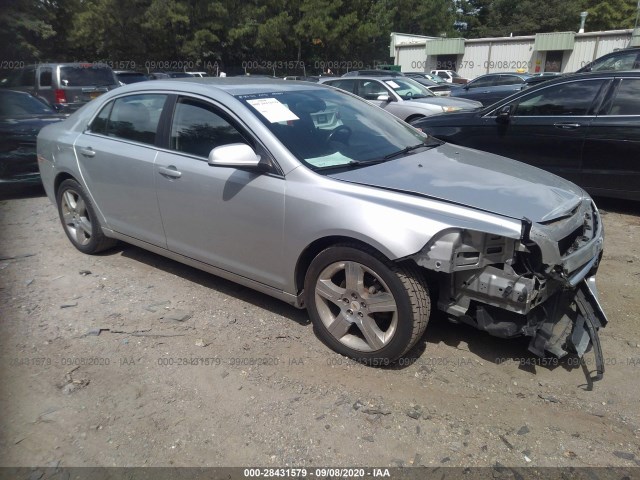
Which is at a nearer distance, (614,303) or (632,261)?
(614,303)

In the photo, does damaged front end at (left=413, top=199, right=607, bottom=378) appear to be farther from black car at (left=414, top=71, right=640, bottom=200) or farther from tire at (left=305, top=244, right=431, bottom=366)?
black car at (left=414, top=71, right=640, bottom=200)

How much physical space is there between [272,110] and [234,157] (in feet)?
1.75

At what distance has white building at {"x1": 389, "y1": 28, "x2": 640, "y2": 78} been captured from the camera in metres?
34.9

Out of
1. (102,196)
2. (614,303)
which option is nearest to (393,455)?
(614,303)

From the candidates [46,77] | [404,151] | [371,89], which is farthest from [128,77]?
[404,151]

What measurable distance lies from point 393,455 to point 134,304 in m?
2.44

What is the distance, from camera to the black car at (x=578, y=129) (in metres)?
5.47

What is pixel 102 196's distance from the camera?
4434mm

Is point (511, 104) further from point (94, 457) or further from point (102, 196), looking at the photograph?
point (94, 457)

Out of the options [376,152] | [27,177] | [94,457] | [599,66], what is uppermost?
[599,66]

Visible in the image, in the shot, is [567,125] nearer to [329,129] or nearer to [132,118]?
[329,129]

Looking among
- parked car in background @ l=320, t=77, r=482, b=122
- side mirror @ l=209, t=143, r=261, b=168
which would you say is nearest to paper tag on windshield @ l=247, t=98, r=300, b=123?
side mirror @ l=209, t=143, r=261, b=168

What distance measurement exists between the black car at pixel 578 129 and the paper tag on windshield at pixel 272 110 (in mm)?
3694

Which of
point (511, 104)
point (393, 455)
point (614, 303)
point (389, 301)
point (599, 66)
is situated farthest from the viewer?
point (599, 66)
